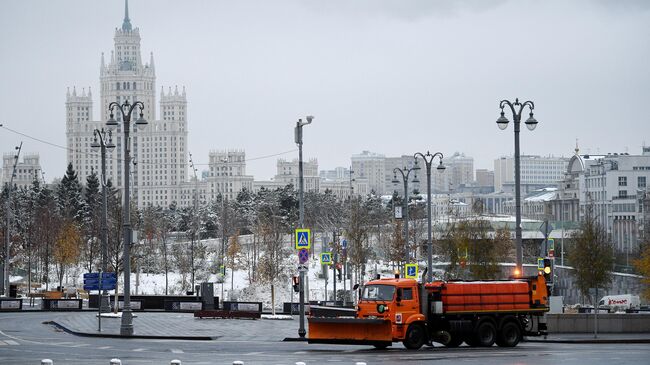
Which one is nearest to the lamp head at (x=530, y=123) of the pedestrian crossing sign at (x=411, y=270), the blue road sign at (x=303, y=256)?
the blue road sign at (x=303, y=256)

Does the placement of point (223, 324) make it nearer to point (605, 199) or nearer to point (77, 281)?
point (77, 281)

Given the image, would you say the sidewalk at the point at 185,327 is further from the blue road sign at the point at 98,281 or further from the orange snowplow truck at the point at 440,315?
the orange snowplow truck at the point at 440,315

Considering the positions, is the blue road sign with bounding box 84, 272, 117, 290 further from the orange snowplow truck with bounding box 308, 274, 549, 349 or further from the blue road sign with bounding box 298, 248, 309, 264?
the orange snowplow truck with bounding box 308, 274, 549, 349

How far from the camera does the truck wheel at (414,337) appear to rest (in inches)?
1459

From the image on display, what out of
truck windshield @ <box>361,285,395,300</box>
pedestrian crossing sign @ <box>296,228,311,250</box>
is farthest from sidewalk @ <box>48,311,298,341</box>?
truck windshield @ <box>361,285,395,300</box>

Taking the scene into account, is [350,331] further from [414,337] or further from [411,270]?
[411,270]

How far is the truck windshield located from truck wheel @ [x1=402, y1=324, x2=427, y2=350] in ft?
4.18

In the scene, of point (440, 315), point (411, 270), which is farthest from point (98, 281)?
point (411, 270)

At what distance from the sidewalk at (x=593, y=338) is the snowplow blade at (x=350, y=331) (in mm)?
8815

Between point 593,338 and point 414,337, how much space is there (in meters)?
10.2

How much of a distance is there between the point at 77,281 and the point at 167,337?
7080 centimetres

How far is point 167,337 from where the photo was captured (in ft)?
144

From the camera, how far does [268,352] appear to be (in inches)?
1403

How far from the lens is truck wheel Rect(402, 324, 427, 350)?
37062 mm
